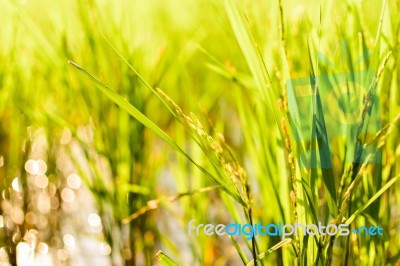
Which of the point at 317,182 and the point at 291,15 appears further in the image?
the point at 291,15

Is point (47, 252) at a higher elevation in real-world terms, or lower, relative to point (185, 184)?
lower

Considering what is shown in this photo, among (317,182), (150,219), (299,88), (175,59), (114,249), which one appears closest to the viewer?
(317,182)

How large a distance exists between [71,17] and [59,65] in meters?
0.32

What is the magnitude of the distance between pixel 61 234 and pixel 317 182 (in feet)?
2.47

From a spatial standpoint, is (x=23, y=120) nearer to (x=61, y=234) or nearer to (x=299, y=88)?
(x=61, y=234)

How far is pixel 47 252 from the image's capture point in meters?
1.11

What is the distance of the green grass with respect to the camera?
Answer: 1.77ft

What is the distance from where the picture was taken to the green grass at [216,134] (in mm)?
541

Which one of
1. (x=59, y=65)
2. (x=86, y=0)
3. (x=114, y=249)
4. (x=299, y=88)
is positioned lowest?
(x=114, y=249)

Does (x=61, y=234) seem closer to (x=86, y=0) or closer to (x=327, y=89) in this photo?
(x=86, y=0)

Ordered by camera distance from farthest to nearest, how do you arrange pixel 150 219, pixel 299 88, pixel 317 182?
pixel 150 219 < pixel 299 88 < pixel 317 182

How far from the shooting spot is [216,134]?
866 millimetres

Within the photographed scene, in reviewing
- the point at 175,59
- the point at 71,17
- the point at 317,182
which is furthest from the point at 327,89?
the point at 71,17

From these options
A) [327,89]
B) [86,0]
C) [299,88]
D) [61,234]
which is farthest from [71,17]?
[327,89]
